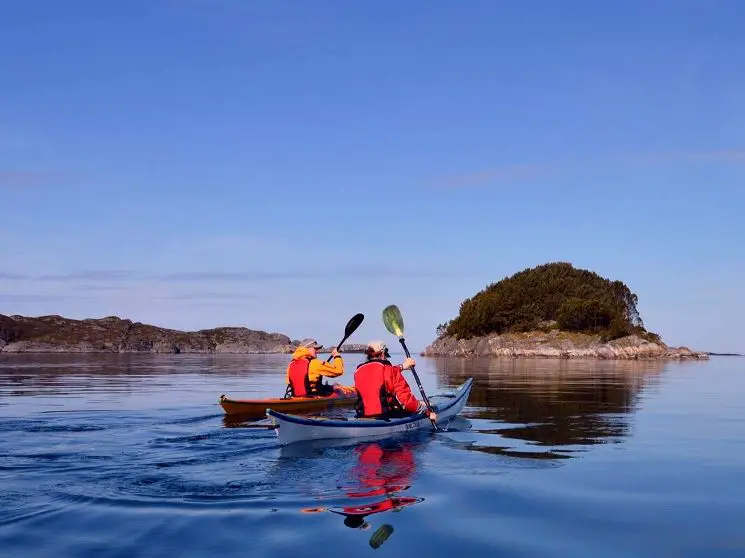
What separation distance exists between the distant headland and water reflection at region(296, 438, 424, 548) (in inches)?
4944

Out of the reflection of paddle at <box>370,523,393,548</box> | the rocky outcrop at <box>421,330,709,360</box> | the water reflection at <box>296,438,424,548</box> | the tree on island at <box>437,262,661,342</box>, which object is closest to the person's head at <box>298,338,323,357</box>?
the water reflection at <box>296,438,424,548</box>

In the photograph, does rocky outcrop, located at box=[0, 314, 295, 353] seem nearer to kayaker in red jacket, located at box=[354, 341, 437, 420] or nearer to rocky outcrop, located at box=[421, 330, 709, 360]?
rocky outcrop, located at box=[421, 330, 709, 360]

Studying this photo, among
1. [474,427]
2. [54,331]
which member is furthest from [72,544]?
[54,331]

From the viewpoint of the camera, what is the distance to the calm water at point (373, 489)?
6.93 meters

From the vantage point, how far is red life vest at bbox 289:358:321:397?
19.0 meters

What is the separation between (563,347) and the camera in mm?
101188

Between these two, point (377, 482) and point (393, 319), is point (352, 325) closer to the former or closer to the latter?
point (393, 319)

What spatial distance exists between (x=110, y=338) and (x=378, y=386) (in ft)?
474

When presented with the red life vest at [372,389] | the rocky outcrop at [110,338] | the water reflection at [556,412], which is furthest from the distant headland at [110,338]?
the red life vest at [372,389]

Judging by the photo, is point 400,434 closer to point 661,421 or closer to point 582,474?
point 582,474

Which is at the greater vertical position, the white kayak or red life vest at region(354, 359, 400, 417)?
red life vest at region(354, 359, 400, 417)

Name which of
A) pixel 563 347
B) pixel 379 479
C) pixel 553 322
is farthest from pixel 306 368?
pixel 553 322

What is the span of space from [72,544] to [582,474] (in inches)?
284

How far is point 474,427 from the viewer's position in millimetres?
16391
